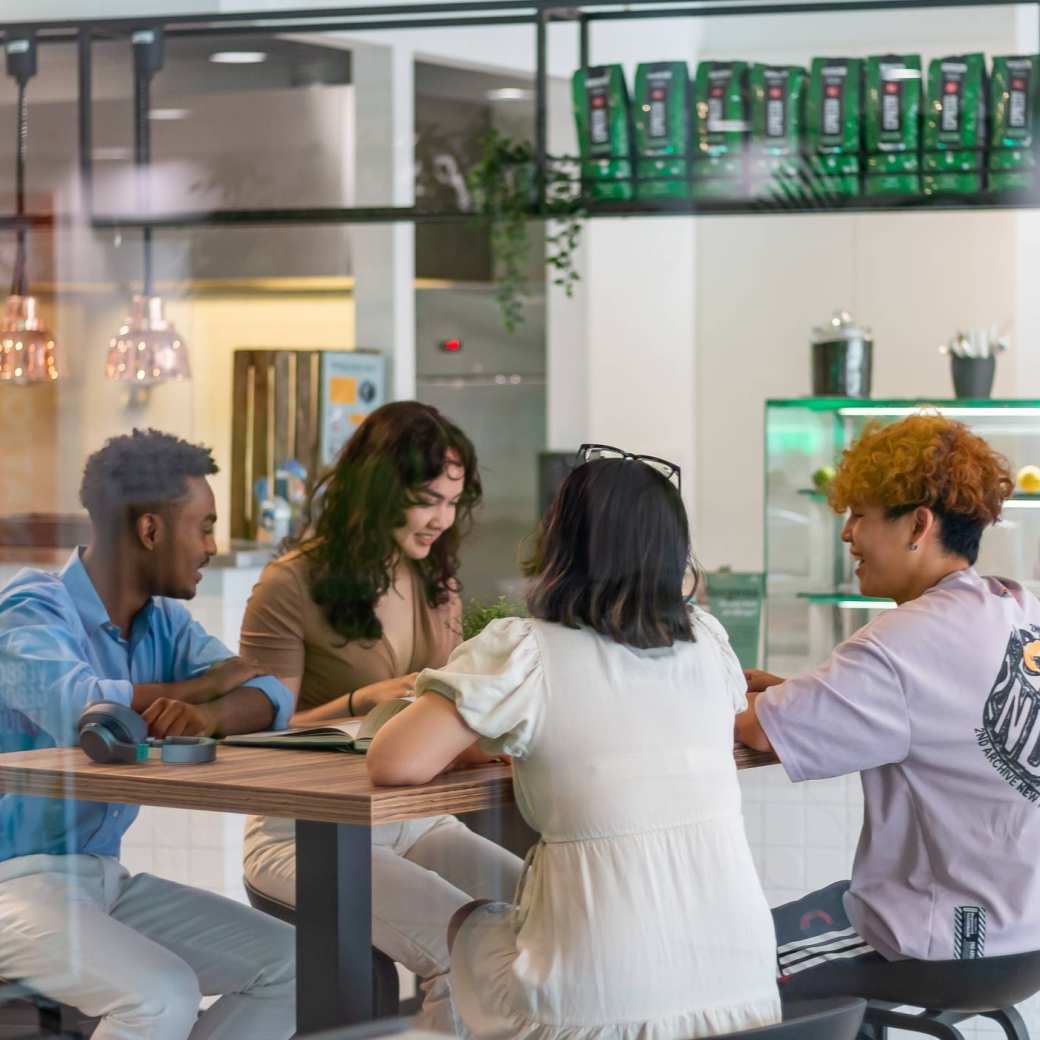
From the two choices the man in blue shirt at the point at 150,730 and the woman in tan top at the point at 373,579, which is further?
the woman in tan top at the point at 373,579

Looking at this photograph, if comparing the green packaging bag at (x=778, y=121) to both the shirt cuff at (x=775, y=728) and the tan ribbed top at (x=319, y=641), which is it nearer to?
the tan ribbed top at (x=319, y=641)

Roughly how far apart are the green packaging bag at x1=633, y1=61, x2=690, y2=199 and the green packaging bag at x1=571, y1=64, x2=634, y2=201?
3cm

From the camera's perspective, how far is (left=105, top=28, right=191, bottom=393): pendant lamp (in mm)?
2451

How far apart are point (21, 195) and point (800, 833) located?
1617mm

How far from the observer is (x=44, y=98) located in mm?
2881

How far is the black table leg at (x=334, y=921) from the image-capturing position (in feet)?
4.97

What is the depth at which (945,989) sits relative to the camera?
1760 millimetres

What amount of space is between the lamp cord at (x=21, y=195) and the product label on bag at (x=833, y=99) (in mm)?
1748

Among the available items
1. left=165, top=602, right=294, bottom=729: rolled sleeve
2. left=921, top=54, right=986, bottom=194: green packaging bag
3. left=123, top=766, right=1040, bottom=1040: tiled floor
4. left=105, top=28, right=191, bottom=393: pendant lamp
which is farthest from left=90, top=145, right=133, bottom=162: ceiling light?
left=123, top=766, right=1040, bottom=1040: tiled floor

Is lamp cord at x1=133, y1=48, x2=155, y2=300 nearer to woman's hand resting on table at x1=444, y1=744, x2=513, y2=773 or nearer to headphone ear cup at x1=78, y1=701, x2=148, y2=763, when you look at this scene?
headphone ear cup at x1=78, y1=701, x2=148, y2=763

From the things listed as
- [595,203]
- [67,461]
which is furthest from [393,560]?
[595,203]

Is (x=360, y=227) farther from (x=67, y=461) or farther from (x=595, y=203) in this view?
(x=67, y=461)

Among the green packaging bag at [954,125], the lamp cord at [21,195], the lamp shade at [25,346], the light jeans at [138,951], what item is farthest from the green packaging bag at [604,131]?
the light jeans at [138,951]

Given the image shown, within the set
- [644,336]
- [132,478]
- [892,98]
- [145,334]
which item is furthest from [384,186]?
[132,478]
